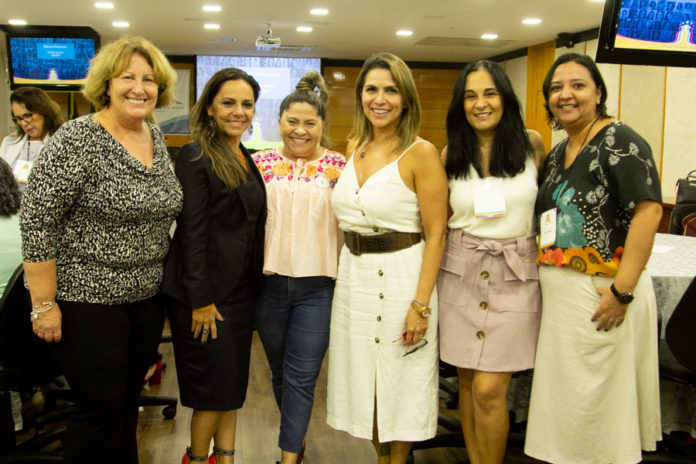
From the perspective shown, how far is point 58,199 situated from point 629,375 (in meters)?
1.85

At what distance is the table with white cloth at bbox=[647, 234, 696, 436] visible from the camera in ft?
8.04

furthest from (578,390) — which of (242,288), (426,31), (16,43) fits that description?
(16,43)

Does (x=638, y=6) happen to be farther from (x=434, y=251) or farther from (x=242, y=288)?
(x=242, y=288)

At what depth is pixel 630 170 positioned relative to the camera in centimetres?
181

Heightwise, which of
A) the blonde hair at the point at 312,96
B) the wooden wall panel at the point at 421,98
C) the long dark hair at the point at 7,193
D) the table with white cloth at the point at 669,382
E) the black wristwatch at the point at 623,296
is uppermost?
the wooden wall panel at the point at 421,98

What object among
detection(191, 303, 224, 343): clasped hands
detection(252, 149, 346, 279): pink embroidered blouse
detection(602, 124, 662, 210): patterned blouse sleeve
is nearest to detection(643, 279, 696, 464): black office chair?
detection(602, 124, 662, 210): patterned blouse sleeve

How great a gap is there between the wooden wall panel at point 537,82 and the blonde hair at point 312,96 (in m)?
Answer: 8.13

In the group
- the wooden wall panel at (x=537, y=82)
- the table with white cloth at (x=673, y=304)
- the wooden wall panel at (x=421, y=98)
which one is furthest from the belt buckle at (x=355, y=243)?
the wooden wall panel at (x=421, y=98)

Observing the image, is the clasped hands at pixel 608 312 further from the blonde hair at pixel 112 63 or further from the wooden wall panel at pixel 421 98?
the wooden wall panel at pixel 421 98

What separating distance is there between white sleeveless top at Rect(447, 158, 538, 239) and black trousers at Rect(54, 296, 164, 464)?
1.11 m

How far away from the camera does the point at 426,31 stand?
8.95 m

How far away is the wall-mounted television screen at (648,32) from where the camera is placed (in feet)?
11.0

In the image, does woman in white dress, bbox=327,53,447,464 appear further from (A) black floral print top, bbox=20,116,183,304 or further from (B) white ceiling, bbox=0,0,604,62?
(B) white ceiling, bbox=0,0,604,62

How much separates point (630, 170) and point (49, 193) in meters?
1.71
